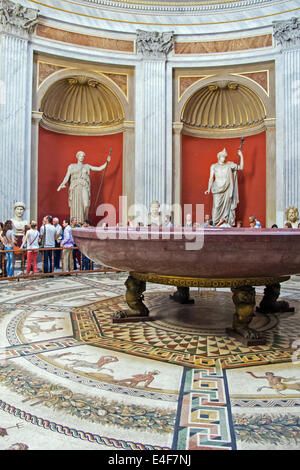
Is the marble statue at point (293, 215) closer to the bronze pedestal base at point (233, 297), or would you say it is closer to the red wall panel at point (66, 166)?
the red wall panel at point (66, 166)

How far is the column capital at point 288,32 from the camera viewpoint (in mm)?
8797

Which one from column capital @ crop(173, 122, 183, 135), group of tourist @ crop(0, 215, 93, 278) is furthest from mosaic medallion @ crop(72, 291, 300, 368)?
column capital @ crop(173, 122, 183, 135)

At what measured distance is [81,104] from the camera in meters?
10.3

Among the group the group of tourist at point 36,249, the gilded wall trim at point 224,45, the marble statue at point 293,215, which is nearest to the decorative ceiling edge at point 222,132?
the gilded wall trim at point 224,45

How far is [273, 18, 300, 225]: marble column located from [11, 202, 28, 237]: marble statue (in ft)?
20.6

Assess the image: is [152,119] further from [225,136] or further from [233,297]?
[233,297]

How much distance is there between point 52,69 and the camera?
9.17 metres

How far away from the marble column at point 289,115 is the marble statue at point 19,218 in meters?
6.28

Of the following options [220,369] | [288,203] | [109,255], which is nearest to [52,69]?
[288,203]

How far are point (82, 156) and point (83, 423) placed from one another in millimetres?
8596

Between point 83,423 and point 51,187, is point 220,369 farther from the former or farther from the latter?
point 51,187

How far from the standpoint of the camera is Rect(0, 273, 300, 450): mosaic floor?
1360 millimetres

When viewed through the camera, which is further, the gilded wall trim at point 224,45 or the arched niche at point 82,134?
the arched niche at point 82,134

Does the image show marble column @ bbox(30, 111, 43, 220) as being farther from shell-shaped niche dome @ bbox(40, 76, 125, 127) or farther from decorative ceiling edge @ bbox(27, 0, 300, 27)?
decorative ceiling edge @ bbox(27, 0, 300, 27)
